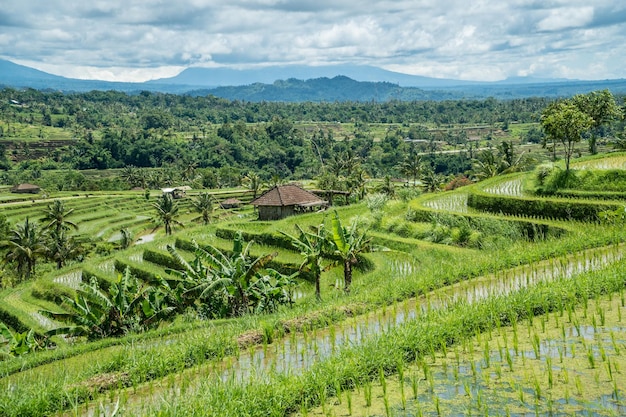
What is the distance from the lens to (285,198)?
34656 mm

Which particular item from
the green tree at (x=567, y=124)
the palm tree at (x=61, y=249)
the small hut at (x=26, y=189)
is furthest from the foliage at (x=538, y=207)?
the small hut at (x=26, y=189)

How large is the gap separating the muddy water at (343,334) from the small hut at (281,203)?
1975cm

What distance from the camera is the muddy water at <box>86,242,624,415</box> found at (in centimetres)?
827

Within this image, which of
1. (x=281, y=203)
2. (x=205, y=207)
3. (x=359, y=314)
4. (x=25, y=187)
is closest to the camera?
(x=359, y=314)

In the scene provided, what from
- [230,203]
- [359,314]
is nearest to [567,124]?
[359,314]

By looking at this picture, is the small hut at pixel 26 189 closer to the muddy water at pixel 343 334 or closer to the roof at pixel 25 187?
the roof at pixel 25 187

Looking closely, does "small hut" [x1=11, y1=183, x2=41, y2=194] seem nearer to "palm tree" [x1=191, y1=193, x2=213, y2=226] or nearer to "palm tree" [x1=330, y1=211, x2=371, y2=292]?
"palm tree" [x1=191, y1=193, x2=213, y2=226]

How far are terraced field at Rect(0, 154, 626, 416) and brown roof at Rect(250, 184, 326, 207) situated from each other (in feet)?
60.2

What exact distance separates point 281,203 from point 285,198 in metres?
0.83

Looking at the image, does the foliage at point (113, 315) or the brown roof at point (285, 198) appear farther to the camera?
the brown roof at point (285, 198)

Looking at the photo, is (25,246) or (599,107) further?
(25,246)

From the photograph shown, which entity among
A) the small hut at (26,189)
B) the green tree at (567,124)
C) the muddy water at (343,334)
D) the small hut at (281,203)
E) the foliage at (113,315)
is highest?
the green tree at (567,124)

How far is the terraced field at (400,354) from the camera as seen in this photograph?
23.3ft

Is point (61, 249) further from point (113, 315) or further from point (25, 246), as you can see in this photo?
point (113, 315)
